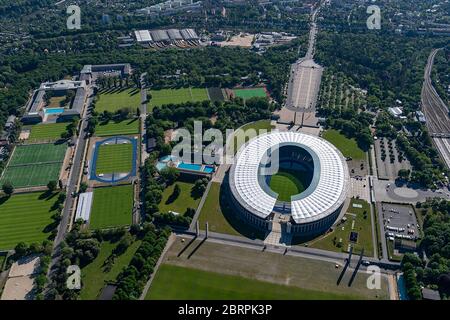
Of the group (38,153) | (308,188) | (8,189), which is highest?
(308,188)

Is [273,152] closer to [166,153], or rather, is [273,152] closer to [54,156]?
[166,153]

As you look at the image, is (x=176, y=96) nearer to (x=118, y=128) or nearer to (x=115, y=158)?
(x=118, y=128)

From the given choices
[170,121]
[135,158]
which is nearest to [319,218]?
[135,158]

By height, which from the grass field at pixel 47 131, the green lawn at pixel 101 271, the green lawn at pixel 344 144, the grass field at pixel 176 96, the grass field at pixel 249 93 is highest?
the grass field at pixel 249 93

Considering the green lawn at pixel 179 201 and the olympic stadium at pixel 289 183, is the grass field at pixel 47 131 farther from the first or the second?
the olympic stadium at pixel 289 183

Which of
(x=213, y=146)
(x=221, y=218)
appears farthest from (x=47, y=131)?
(x=221, y=218)

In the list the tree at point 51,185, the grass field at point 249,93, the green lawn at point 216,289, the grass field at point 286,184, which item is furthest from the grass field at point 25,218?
the grass field at point 249,93
